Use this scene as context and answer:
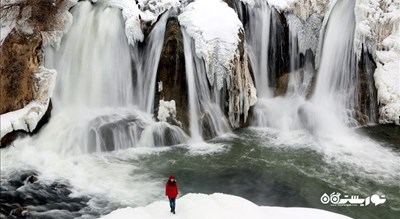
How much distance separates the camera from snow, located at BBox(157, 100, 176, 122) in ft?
49.7

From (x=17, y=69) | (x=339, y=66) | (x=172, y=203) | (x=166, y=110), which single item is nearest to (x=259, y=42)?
(x=339, y=66)

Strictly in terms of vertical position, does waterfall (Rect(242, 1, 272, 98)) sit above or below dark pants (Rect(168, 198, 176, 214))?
above

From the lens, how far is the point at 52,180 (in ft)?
41.0

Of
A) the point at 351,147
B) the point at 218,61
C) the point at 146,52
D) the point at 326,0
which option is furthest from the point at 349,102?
the point at 146,52

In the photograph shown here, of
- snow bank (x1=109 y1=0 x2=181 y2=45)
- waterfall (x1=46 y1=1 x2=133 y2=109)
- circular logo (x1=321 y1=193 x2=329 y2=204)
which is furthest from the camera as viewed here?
snow bank (x1=109 y1=0 x2=181 y2=45)

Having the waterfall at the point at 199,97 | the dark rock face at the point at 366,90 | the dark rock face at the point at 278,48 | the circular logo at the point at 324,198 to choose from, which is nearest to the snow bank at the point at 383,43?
the dark rock face at the point at 366,90

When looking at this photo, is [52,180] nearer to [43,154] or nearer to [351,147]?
[43,154]

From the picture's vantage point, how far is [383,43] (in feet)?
55.4

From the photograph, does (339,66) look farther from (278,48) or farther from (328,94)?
(278,48)

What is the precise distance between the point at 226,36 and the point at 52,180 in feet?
23.2

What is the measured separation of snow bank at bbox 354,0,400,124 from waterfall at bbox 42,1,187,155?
22.8 feet

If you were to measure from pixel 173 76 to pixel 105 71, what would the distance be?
2.33 metres

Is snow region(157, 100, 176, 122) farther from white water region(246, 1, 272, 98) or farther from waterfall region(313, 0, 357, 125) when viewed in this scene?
waterfall region(313, 0, 357, 125)

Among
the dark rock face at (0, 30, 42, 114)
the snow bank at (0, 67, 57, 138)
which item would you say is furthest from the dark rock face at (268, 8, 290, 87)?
the dark rock face at (0, 30, 42, 114)
